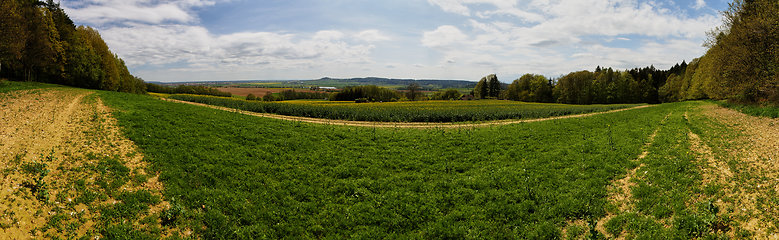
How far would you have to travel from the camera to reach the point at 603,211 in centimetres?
989

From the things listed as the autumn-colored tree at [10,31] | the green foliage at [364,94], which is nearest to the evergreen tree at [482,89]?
the green foliage at [364,94]

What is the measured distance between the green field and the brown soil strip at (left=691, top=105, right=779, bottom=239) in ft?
1.67

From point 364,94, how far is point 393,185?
302 ft

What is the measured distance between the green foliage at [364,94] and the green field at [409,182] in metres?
78.4

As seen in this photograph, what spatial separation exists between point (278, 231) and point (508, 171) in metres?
10.3

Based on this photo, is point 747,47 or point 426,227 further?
point 747,47

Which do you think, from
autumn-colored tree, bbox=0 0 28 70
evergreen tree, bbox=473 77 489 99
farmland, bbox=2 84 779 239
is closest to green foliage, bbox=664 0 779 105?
farmland, bbox=2 84 779 239

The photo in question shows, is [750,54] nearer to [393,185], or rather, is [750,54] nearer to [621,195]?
[621,195]

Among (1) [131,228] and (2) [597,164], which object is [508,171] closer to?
(2) [597,164]

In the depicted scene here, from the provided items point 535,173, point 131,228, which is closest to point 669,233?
point 535,173

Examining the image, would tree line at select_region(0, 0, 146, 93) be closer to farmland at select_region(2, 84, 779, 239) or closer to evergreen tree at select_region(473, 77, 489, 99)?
farmland at select_region(2, 84, 779, 239)

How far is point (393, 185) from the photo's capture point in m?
13.0

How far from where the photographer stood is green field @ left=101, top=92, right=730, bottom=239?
9539mm

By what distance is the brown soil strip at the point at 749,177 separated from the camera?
7.57m
